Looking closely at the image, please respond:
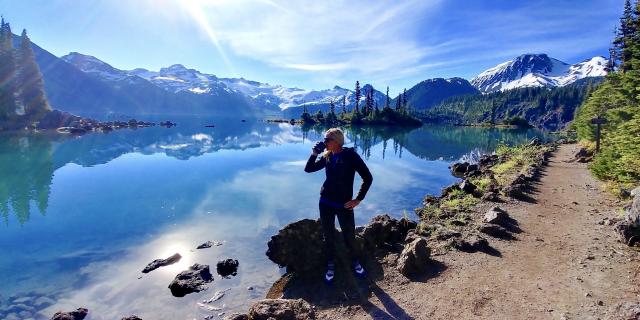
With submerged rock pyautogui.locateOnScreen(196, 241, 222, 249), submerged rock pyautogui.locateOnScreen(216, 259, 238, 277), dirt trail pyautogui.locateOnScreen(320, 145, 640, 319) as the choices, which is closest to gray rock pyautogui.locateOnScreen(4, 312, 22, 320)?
submerged rock pyautogui.locateOnScreen(216, 259, 238, 277)

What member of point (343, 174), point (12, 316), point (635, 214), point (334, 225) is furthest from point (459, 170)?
point (12, 316)

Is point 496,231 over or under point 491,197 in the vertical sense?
over

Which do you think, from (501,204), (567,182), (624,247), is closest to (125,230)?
(501,204)

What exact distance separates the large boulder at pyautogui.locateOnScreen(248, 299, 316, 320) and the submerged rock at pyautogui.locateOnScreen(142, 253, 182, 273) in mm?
6662

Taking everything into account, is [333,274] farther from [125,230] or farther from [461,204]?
[125,230]

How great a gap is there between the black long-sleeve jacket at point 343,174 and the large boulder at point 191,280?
5575 millimetres

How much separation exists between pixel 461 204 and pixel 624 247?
7.17 m

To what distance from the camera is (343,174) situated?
8.56 m

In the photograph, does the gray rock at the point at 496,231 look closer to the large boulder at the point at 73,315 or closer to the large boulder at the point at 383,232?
the large boulder at the point at 383,232

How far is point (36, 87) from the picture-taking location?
84312 millimetres

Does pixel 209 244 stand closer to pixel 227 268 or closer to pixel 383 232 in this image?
pixel 227 268

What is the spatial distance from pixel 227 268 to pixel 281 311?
5418 mm

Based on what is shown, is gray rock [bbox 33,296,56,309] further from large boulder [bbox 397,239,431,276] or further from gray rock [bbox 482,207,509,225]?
gray rock [bbox 482,207,509,225]

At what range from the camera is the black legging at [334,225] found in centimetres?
892
